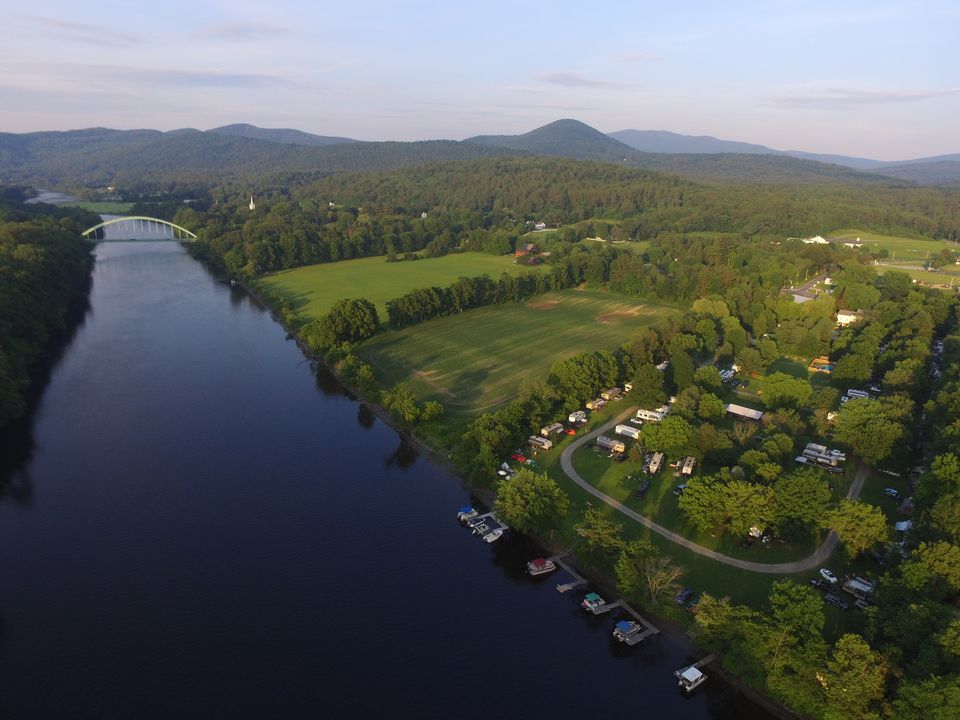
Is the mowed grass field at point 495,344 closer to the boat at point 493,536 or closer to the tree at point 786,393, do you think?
the boat at point 493,536

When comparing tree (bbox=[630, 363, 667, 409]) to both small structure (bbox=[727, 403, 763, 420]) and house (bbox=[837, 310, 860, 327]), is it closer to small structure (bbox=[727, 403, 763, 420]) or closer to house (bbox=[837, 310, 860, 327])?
small structure (bbox=[727, 403, 763, 420])

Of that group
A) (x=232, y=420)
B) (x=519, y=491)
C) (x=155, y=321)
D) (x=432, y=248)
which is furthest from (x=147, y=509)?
(x=432, y=248)

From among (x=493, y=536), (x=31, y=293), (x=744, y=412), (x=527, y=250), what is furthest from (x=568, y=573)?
(x=527, y=250)

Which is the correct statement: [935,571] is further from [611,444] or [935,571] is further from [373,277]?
[373,277]

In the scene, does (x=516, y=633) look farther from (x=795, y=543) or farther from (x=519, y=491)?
(x=795, y=543)

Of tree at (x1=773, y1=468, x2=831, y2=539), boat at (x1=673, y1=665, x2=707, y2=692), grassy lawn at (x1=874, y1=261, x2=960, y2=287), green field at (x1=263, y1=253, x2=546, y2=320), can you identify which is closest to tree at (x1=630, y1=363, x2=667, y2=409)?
tree at (x1=773, y1=468, x2=831, y2=539)
